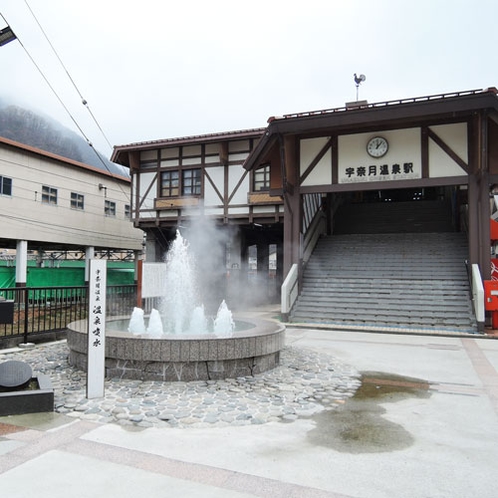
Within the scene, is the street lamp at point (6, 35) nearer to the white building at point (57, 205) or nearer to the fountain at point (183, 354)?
the fountain at point (183, 354)

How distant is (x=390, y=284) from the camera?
14.8 m

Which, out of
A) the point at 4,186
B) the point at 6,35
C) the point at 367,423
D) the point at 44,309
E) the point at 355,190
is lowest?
the point at 367,423

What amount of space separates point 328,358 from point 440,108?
28.8ft

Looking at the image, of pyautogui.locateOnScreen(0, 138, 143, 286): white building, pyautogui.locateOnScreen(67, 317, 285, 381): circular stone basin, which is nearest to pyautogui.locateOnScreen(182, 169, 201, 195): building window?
pyautogui.locateOnScreen(0, 138, 143, 286): white building

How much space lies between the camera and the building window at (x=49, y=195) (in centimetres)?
2205

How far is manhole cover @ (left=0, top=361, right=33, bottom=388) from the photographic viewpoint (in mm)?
5095

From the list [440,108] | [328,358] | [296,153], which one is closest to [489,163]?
[440,108]

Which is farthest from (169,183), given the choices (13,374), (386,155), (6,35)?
(13,374)

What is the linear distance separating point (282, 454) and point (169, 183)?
19.0 meters

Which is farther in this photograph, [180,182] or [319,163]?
[180,182]

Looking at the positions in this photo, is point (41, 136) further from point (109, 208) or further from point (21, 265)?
point (21, 265)

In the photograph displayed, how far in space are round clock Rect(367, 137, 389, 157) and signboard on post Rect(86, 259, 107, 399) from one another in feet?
37.5

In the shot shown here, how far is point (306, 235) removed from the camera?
17.1 metres

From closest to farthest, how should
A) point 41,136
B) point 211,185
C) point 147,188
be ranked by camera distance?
point 211,185
point 147,188
point 41,136
